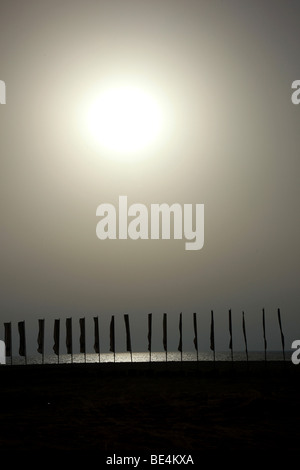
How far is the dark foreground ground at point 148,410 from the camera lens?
2669 cm

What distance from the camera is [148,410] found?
36344 mm

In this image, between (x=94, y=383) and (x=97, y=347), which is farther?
(x=97, y=347)

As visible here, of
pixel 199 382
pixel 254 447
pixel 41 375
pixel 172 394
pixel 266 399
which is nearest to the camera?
pixel 254 447

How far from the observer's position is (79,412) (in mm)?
36500

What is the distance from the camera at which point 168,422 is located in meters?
32.2

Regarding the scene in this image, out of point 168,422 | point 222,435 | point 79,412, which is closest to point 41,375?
point 79,412

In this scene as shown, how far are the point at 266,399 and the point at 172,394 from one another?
6717mm

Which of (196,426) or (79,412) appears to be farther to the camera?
(79,412)

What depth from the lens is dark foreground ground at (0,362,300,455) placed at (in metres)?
26.7
